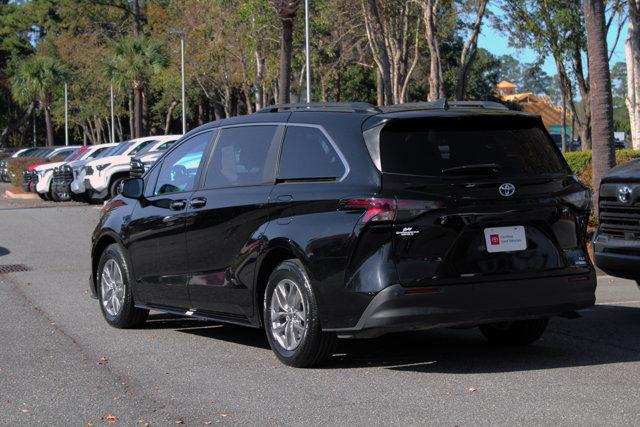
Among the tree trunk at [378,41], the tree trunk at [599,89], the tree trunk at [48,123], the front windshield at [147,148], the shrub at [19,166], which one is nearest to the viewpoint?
the tree trunk at [599,89]

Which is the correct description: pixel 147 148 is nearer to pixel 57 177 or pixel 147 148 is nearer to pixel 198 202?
pixel 57 177

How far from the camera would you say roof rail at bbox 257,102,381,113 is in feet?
24.6

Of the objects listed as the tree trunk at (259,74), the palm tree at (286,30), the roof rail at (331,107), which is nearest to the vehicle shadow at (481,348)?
the roof rail at (331,107)

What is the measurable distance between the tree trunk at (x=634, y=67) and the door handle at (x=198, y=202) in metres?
20.6

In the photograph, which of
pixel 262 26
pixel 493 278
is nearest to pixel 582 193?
pixel 493 278

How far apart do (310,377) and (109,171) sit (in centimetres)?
2079

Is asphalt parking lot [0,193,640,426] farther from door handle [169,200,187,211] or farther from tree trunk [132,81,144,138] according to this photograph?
tree trunk [132,81,144,138]

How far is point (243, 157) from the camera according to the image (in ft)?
26.7

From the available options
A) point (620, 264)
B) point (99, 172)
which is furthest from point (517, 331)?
point (99, 172)

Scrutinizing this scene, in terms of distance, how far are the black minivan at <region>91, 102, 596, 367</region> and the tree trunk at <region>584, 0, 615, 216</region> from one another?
736 centimetres

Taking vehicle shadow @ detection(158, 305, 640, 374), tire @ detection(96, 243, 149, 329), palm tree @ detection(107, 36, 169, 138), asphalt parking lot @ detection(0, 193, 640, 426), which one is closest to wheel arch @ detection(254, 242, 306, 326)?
asphalt parking lot @ detection(0, 193, 640, 426)

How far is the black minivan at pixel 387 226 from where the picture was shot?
6.79m

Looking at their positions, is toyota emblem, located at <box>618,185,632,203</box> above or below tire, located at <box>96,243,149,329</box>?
above

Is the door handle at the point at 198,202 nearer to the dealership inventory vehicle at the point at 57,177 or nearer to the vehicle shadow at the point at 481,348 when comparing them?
the vehicle shadow at the point at 481,348
